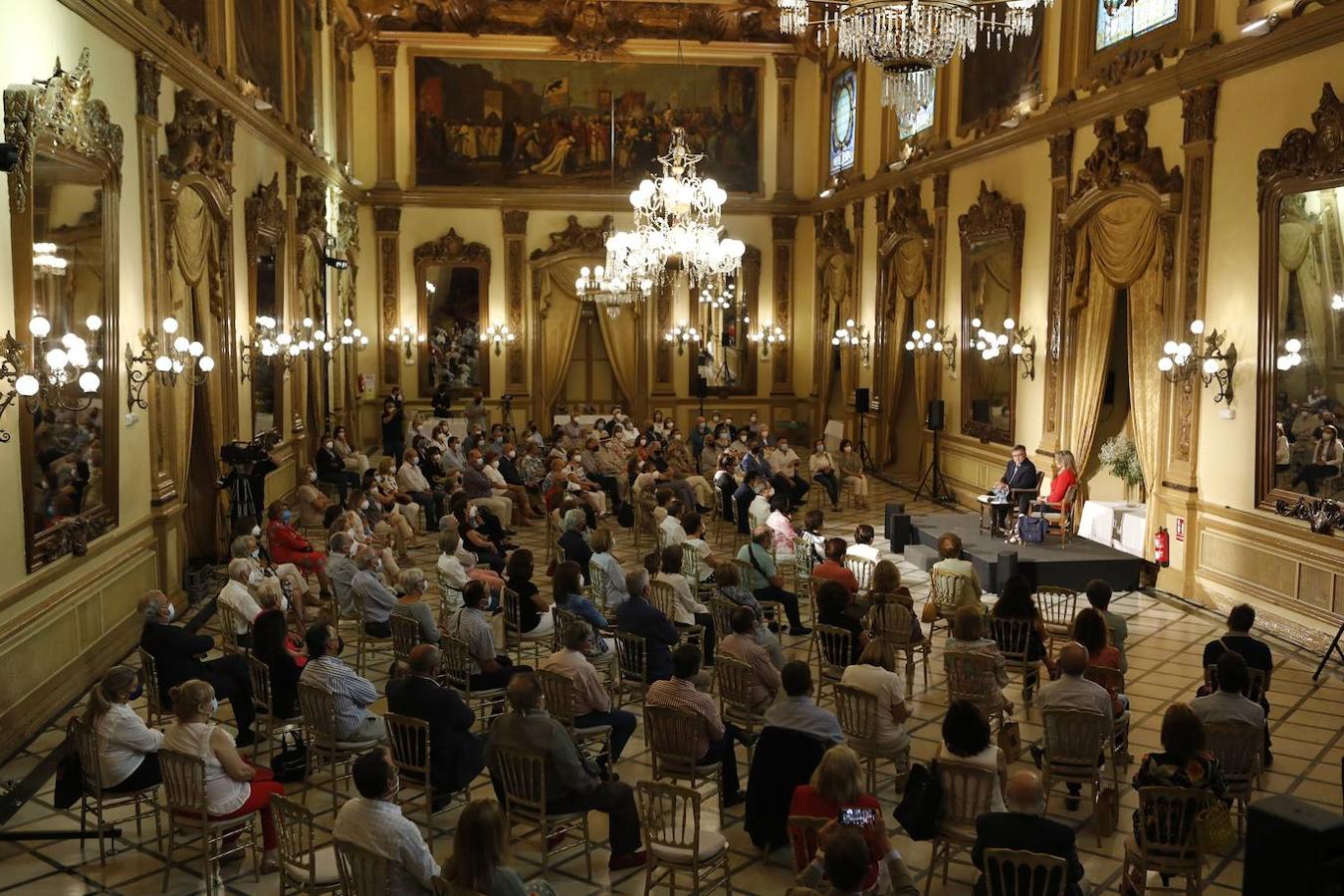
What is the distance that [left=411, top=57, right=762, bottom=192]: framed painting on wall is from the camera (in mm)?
24281

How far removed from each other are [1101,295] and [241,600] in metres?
9.87

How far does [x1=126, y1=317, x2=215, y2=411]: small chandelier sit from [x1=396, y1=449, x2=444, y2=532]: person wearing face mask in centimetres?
404

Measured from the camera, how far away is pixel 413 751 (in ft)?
19.9

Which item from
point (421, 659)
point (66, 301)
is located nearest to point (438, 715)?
point (421, 659)

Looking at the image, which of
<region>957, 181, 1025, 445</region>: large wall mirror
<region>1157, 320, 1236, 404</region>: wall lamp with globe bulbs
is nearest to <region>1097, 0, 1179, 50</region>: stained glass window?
<region>957, 181, 1025, 445</region>: large wall mirror

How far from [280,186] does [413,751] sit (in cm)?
1226

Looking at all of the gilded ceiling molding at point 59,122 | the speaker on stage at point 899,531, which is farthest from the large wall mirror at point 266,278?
the speaker on stage at point 899,531

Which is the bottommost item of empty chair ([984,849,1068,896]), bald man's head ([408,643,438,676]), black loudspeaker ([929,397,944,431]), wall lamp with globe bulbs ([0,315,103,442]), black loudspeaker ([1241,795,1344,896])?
empty chair ([984,849,1068,896])

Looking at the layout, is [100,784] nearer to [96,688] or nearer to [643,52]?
[96,688]

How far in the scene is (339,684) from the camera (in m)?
6.47

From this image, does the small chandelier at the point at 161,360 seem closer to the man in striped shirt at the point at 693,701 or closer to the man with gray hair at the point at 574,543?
the man with gray hair at the point at 574,543

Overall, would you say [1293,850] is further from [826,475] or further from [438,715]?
[826,475]

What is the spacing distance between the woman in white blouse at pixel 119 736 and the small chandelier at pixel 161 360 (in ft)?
15.2

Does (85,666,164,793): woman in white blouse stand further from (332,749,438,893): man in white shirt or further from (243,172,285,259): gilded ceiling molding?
(243,172,285,259): gilded ceiling molding
